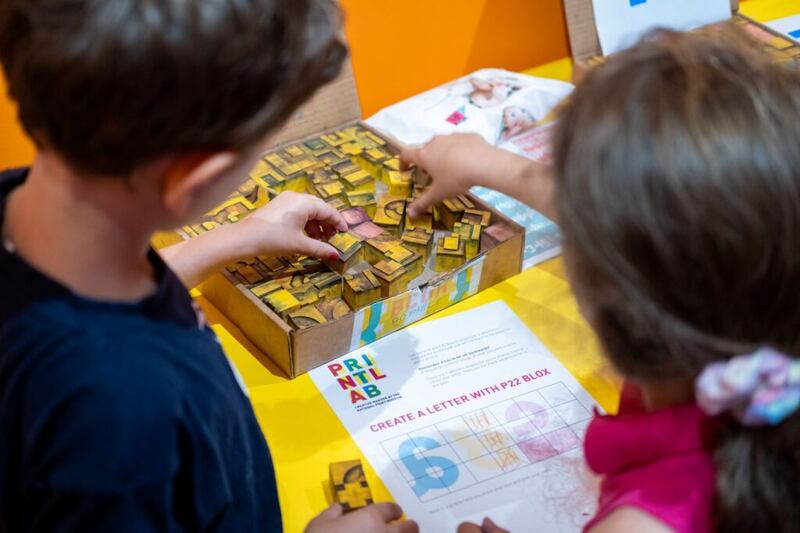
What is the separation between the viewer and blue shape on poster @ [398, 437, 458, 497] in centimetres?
97

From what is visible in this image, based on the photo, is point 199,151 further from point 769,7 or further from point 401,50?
point 769,7

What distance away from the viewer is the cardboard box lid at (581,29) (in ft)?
5.15

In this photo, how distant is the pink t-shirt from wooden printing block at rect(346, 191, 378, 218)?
629mm

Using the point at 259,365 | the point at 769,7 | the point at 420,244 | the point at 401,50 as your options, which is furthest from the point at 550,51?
the point at 259,365

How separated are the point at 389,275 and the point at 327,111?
1.29ft

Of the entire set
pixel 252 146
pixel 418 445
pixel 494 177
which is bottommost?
pixel 418 445

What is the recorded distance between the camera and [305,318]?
3.56ft

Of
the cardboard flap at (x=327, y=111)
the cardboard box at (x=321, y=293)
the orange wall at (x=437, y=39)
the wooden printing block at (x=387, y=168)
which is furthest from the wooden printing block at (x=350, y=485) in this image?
the orange wall at (x=437, y=39)

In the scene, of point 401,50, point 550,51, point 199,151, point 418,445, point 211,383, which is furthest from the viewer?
point 550,51

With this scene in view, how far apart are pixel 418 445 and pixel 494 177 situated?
33 centimetres

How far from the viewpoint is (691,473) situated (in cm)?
69

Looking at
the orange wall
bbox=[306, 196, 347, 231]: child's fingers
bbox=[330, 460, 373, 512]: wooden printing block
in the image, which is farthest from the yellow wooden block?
the orange wall

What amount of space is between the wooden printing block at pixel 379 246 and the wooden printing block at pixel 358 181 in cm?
12

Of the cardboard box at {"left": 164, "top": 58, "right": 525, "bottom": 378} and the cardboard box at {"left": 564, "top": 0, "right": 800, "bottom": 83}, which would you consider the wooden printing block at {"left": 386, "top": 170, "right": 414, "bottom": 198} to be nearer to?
the cardboard box at {"left": 164, "top": 58, "right": 525, "bottom": 378}
